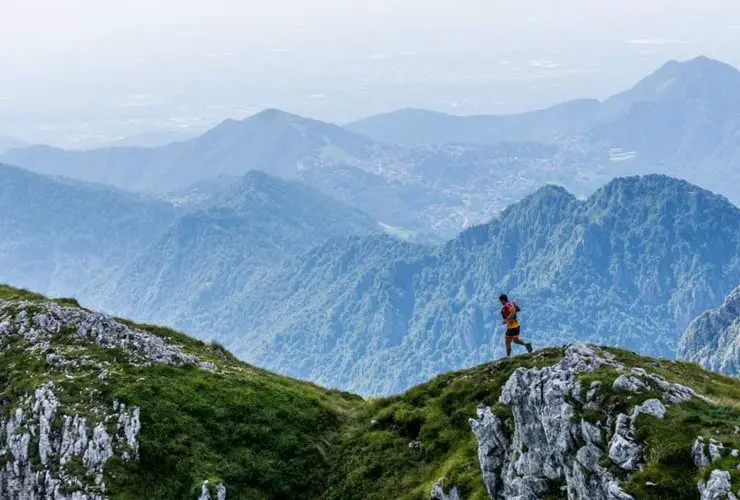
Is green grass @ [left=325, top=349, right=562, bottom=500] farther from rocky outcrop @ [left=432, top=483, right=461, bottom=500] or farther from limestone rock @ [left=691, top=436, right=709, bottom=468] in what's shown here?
limestone rock @ [left=691, top=436, right=709, bottom=468]

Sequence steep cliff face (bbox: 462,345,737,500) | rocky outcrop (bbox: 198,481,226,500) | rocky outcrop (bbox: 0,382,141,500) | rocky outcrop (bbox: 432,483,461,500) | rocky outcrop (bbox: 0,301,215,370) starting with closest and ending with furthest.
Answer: steep cliff face (bbox: 462,345,737,500)
rocky outcrop (bbox: 432,483,461,500)
rocky outcrop (bbox: 198,481,226,500)
rocky outcrop (bbox: 0,382,141,500)
rocky outcrop (bbox: 0,301,215,370)

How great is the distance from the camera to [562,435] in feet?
91.2

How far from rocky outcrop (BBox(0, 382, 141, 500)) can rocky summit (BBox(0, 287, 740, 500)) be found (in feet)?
0.24

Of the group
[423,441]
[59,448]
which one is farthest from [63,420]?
[423,441]

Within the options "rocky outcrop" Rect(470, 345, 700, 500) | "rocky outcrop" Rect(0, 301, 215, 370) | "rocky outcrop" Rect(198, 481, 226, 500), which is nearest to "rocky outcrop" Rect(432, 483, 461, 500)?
"rocky outcrop" Rect(470, 345, 700, 500)

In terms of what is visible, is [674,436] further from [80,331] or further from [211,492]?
[80,331]

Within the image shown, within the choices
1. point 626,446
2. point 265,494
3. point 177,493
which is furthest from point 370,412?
point 626,446

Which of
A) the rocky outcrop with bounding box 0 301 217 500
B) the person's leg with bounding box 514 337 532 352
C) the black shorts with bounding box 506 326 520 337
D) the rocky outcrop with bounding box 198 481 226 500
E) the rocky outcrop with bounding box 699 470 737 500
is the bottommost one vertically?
the rocky outcrop with bounding box 198 481 226 500

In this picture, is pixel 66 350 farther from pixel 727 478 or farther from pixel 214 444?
pixel 727 478

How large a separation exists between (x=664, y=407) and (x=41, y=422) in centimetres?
3084

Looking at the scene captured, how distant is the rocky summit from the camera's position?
25969 mm

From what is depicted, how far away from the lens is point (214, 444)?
3725cm

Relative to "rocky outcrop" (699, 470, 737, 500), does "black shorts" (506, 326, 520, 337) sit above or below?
below

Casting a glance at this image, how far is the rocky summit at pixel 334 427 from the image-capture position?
26.0 m
